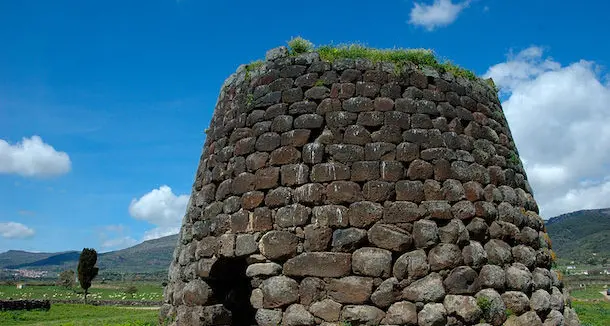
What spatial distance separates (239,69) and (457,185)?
13.5 ft

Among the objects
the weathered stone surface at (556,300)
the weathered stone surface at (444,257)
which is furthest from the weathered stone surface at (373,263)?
the weathered stone surface at (556,300)

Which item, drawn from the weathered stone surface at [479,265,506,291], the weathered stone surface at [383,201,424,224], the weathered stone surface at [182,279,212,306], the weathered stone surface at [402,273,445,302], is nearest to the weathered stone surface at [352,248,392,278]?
the weathered stone surface at [402,273,445,302]

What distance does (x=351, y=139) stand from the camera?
7238mm

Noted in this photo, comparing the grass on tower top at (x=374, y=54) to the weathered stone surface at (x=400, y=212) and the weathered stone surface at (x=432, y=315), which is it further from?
the weathered stone surface at (x=432, y=315)

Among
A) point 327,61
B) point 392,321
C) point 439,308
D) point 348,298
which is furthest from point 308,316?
point 327,61

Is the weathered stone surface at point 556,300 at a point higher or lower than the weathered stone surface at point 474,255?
lower

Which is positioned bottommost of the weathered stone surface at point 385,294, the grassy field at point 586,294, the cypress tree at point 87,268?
the grassy field at point 586,294

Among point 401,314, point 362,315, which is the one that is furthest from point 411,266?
point 362,315

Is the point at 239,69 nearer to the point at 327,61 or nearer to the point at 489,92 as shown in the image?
the point at 327,61

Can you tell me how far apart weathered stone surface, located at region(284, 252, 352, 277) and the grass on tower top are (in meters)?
2.95

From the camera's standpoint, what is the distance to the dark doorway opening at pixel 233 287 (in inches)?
303

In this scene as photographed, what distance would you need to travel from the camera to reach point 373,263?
661cm

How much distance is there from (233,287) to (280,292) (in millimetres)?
1550

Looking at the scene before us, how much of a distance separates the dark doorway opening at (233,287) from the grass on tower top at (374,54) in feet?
10.9
